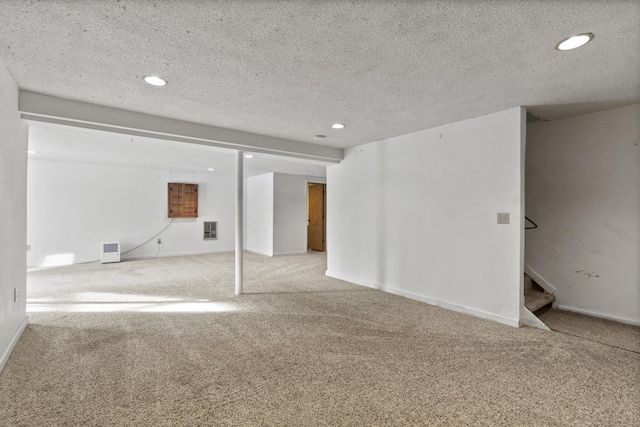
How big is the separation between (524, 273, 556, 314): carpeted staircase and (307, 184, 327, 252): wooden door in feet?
18.2

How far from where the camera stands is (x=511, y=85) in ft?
8.39

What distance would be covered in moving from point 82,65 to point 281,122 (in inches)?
76.0

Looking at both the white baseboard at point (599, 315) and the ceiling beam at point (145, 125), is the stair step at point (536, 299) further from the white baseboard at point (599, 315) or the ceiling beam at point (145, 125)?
the ceiling beam at point (145, 125)

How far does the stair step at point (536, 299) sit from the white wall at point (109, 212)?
283 inches

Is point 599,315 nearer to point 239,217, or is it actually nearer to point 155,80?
point 239,217

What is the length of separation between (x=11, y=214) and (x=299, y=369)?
2.66 meters

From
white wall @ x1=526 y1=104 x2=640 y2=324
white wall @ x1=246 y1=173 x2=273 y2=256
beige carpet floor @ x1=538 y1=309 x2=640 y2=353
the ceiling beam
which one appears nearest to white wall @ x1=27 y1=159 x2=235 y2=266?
white wall @ x1=246 y1=173 x2=273 y2=256

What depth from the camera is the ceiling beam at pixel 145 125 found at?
9.35ft

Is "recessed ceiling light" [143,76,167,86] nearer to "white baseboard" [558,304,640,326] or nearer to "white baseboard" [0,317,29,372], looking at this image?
"white baseboard" [0,317,29,372]

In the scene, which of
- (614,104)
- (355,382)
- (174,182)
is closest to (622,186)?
(614,104)

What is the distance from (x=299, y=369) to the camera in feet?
7.34

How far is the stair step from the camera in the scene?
3403mm

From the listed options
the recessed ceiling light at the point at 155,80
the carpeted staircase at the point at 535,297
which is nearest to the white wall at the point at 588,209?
the carpeted staircase at the point at 535,297

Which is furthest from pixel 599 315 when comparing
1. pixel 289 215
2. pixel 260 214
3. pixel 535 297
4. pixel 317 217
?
pixel 260 214
